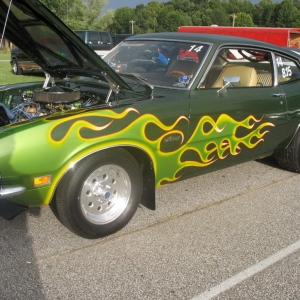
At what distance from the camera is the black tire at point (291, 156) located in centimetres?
521

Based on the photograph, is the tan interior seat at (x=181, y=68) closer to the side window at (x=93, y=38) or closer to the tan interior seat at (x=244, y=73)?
the tan interior seat at (x=244, y=73)

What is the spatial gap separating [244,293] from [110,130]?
1.52 metres

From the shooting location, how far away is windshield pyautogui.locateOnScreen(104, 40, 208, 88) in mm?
4230

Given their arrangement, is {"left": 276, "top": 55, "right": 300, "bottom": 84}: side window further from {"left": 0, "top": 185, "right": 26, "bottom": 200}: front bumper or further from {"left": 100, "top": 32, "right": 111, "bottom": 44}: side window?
{"left": 100, "top": 32, "right": 111, "bottom": 44}: side window

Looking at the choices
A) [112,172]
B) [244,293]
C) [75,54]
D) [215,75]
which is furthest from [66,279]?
[215,75]

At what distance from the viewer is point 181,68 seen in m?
4.30

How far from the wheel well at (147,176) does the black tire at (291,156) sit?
2.26 m

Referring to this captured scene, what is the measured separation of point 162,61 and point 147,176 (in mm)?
1362

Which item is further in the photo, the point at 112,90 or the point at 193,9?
the point at 193,9

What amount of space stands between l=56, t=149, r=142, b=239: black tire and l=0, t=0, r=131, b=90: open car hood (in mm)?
749

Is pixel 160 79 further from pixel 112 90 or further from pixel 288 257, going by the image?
pixel 288 257

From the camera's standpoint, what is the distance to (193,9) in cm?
8150

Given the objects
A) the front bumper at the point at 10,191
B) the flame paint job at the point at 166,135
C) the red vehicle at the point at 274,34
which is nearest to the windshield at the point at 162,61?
the flame paint job at the point at 166,135

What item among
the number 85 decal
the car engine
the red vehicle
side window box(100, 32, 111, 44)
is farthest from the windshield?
the red vehicle
